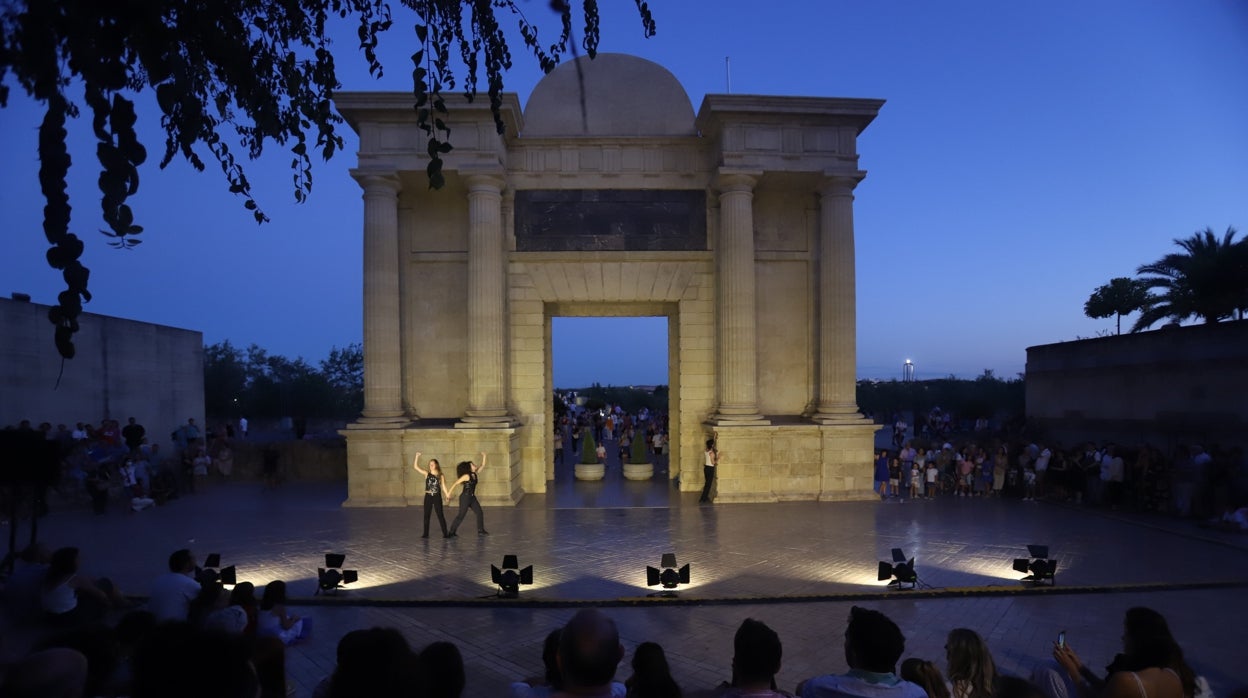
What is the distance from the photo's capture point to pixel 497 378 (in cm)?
1541

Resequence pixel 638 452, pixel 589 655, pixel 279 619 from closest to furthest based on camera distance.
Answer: pixel 589 655 → pixel 279 619 → pixel 638 452

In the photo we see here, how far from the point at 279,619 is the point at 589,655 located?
5.18 metres

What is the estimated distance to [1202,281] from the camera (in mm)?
21250

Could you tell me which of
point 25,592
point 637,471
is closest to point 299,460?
point 637,471

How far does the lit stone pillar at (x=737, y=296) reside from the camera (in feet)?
51.0

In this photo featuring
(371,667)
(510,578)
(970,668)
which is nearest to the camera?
(371,667)

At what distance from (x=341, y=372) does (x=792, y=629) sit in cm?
4169

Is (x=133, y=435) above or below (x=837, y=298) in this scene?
below

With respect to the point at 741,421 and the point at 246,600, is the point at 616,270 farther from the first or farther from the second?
the point at 246,600

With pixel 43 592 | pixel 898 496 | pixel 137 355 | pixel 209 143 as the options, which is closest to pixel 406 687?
pixel 209 143

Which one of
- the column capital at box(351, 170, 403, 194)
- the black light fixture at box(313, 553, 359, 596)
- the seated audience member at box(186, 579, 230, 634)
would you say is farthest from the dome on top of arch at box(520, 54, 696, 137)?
the seated audience member at box(186, 579, 230, 634)

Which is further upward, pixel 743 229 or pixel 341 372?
pixel 743 229

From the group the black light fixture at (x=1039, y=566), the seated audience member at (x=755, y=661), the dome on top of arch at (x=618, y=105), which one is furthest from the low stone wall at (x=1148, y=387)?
the seated audience member at (x=755, y=661)

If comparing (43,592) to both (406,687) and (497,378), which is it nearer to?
(406,687)
